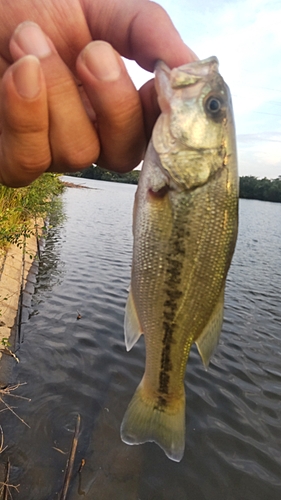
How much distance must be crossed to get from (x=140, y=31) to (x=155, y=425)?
8.28 ft

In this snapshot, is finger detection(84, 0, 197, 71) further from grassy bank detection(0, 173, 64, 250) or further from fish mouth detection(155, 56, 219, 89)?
grassy bank detection(0, 173, 64, 250)

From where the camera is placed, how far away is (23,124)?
6.73 ft

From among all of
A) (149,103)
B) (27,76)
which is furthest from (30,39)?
(149,103)

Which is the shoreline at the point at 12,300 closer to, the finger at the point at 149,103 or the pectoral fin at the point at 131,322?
the pectoral fin at the point at 131,322

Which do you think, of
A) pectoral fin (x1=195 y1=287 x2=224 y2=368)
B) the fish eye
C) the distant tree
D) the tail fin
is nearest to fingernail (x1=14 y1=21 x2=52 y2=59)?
the fish eye

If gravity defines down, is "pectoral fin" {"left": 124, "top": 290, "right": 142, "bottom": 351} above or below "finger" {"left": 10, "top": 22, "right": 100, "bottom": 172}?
below

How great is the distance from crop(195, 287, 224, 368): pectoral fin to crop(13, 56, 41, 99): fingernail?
1.63 meters

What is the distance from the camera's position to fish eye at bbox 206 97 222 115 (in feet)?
7.63

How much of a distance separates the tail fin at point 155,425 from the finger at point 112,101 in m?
1.67

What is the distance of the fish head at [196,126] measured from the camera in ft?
7.39

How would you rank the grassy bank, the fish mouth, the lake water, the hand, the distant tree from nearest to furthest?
the hand, the fish mouth, the lake water, the grassy bank, the distant tree

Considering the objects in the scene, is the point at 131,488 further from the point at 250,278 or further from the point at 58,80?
the point at 250,278

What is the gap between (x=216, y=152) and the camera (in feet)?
7.63

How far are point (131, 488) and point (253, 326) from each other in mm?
7720
